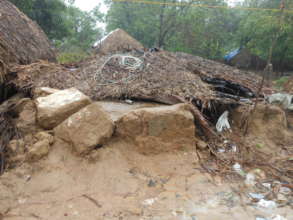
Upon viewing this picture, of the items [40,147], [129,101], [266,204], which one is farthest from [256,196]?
[40,147]

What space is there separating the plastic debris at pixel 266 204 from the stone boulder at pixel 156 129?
0.91 meters

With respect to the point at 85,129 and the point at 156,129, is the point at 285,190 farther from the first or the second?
the point at 85,129

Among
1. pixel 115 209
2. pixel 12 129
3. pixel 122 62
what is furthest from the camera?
pixel 122 62

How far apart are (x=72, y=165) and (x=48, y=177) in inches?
9.4

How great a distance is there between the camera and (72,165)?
2098mm

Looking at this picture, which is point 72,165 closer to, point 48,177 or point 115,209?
point 48,177

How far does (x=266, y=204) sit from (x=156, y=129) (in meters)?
1.26

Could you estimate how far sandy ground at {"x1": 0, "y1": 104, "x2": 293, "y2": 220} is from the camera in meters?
1.69

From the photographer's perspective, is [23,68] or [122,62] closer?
[23,68]

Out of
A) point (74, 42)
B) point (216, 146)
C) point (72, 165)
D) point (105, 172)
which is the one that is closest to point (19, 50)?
point (72, 165)

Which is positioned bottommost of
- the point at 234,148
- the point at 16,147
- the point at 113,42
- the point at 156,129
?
the point at 234,148

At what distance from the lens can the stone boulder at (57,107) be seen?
90.0 inches

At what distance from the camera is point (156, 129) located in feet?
7.75

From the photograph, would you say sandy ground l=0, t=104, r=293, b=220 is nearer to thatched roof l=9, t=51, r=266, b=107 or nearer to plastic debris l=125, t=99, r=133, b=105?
plastic debris l=125, t=99, r=133, b=105
